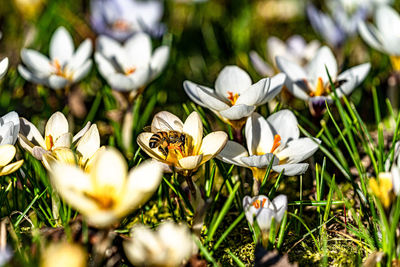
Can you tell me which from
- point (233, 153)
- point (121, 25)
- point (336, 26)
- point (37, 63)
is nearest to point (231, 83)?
point (233, 153)

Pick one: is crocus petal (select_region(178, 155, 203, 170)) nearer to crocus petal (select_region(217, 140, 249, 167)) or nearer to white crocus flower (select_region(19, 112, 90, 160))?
crocus petal (select_region(217, 140, 249, 167))

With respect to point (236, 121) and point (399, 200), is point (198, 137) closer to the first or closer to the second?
point (236, 121)

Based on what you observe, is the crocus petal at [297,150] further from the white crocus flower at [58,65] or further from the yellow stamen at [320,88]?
the white crocus flower at [58,65]

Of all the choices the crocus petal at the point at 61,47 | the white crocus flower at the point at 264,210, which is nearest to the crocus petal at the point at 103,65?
the crocus petal at the point at 61,47

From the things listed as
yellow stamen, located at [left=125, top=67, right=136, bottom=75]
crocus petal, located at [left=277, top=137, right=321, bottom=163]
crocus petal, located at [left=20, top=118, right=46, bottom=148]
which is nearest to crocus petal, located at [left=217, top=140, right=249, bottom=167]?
crocus petal, located at [left=277, top=137, right=321, bottom=163]

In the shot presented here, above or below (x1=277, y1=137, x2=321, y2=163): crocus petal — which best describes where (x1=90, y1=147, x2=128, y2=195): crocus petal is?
above

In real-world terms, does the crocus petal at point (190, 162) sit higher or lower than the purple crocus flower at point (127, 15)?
lower
